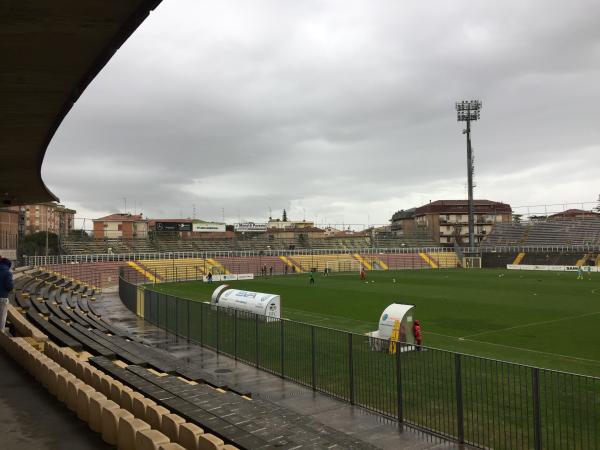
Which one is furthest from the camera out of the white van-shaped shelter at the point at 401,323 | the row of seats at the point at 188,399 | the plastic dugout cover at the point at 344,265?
the plastic dugout cover at the point at 344,265

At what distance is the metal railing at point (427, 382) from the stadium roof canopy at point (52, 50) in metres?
7.01

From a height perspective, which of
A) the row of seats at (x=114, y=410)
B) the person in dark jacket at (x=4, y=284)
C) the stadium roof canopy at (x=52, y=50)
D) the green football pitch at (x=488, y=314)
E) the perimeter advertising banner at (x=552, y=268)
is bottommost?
the perimeter advertising banner at (x=552, y=268)

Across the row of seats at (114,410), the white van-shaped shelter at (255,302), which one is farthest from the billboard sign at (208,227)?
the row of seats at (114,410)

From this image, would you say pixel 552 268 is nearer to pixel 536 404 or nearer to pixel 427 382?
pixel 427 382

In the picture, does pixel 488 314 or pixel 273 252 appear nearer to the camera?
pixel 488 314

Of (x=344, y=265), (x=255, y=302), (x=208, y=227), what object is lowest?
(x=344, y=265)

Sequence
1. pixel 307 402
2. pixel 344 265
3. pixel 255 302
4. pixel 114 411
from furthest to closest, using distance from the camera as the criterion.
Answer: pixel 344 265 → pixel 255 302 → pixel 307 402 → pixel 114 411

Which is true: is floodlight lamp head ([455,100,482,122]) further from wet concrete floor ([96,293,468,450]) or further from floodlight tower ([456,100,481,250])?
wet concrete floor ([96,293,468,450])

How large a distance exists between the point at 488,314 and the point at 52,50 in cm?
2229

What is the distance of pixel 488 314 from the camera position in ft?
76.4

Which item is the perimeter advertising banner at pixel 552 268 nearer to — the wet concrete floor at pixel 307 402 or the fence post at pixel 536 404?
the wet concrete floor at pixel 307 402

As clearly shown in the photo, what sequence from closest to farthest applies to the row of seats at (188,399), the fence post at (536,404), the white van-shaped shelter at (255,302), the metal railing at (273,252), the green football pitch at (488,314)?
the row of seats at (188,399), the fence post at (536,404), the green football pitch at (488,314), the white van-shaped shelter at (255,302), the metal railing at (273,252)

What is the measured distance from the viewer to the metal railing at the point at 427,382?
7895 millimetres

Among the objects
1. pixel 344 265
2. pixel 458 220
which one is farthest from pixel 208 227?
pixel 458 220
